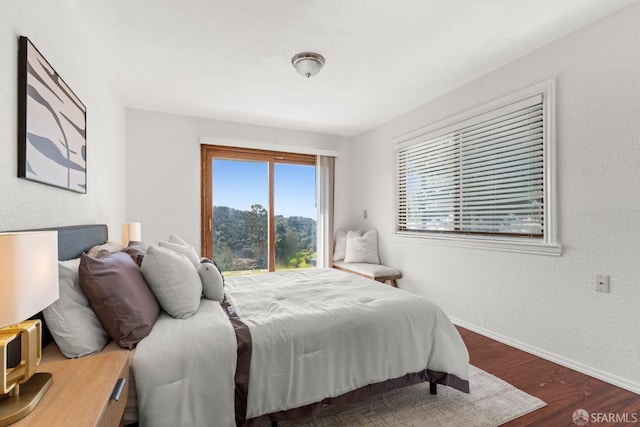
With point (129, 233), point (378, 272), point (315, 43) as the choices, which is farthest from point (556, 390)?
point (129, 233)

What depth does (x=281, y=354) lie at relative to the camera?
1.54 m

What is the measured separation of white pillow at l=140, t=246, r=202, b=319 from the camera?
1.65m

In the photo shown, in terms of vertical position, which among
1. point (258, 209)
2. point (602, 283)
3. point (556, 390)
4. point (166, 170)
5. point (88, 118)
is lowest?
point (556, 390)

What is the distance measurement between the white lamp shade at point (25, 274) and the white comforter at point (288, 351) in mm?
564

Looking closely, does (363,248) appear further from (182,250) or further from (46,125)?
(46,125)

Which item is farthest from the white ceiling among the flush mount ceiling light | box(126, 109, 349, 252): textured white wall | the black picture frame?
the black picture frame

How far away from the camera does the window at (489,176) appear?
2516mm

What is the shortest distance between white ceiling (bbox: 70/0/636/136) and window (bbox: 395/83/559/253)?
47cm

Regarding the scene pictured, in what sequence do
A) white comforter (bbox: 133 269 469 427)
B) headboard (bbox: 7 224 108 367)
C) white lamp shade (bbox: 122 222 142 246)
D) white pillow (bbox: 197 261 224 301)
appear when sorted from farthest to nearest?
white lamp shade (bbox: 122 222 142 246) < white pillow (bbox: 197 261 224 301) < white comforter (bbox: 133 269 469 427) < headboard (bbox: 7 224 108 367)

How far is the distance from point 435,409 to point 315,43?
107 inches

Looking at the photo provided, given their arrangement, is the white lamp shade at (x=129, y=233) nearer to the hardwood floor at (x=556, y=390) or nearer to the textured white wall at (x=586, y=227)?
the hardwood floor at (x=556, y=390)

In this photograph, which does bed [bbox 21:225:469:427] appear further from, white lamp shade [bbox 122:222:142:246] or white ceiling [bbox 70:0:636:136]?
white ceiling [bbox 70:0:636:136]

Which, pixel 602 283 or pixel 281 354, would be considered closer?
pixel 281 354

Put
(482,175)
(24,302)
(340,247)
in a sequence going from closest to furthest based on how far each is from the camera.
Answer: (24,302) < (482,175) < (340,247)
